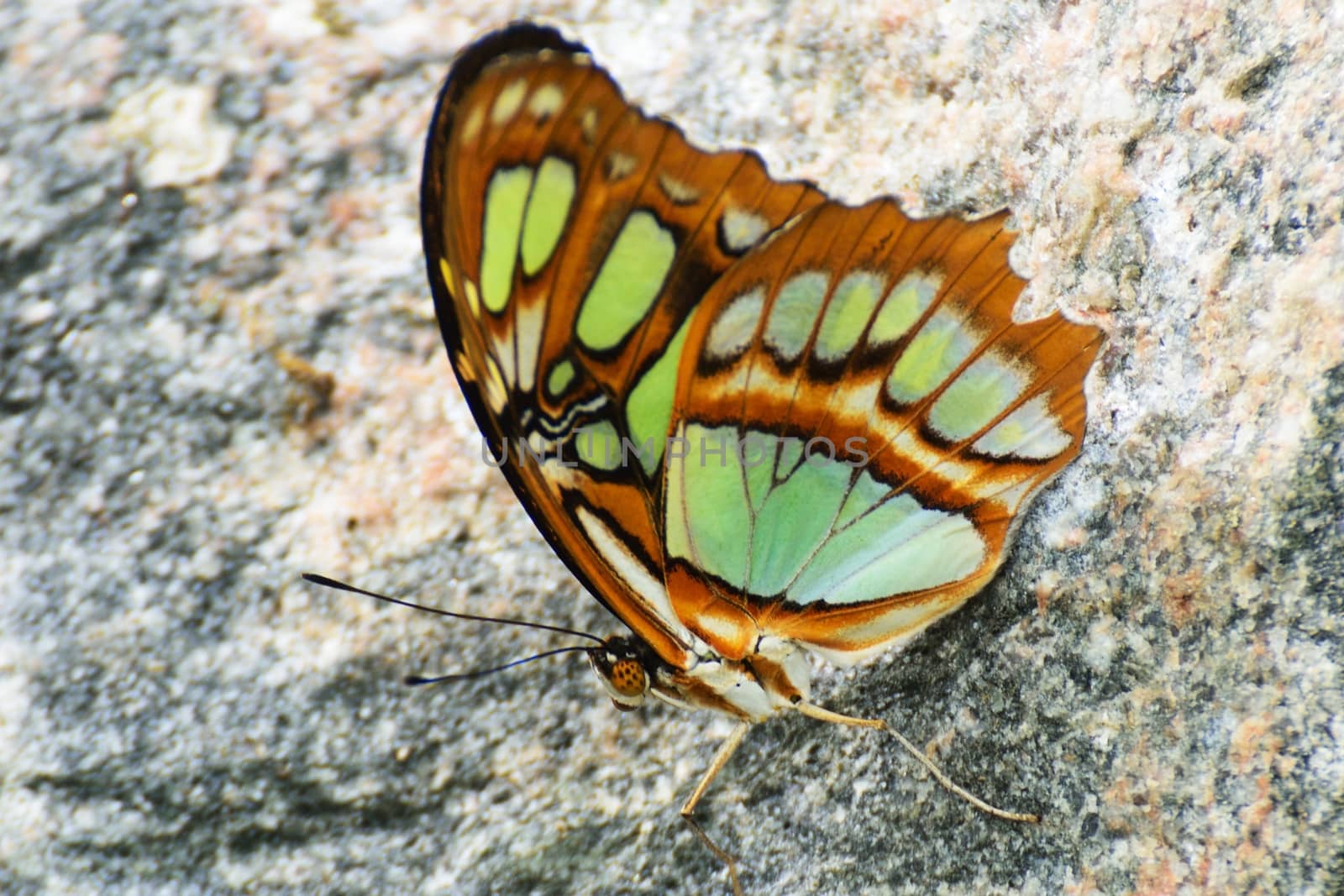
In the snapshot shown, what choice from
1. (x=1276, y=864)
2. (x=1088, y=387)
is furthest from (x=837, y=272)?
(x=1276, y=864)

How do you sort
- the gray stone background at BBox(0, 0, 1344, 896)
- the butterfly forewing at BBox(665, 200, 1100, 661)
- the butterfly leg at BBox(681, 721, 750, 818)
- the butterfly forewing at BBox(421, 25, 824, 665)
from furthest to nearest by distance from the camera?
the butterfly leg at BBox(681, 721, 750, 818) → the gray stone background at BBox(0, 0, 1344, 896) → the butterfly forewing at BBox(665, 200, 1100, 661) → the butterfly forewing at BBox(421, 25, 824, 665)

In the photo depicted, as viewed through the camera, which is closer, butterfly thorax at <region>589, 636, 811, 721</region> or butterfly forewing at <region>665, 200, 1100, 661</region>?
butterfly forewing at <region>665, 200, 1100, 661</region>

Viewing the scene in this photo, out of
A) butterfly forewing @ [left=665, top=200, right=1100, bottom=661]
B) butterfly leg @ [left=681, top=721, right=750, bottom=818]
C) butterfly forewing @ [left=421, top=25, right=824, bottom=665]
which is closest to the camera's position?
butterfly forewing @ [left=421, top=25, right=824, bottom=665]

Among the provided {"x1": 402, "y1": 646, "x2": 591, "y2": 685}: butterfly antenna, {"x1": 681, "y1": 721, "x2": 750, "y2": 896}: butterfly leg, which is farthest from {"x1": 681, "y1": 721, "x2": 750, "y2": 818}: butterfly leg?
{"x1": 402, "y1": 646, "x2": 591, "y2": 685}: butterfly antenna

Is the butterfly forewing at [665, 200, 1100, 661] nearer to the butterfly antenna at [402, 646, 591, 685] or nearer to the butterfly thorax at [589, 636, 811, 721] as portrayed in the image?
the butterfly thorax at [589, 636, 811, 721]

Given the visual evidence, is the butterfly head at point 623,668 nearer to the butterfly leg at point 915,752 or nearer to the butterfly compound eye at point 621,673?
the butterfly compound eye at point 621,673

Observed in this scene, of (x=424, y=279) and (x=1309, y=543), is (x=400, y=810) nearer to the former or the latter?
(x=424, y=279)

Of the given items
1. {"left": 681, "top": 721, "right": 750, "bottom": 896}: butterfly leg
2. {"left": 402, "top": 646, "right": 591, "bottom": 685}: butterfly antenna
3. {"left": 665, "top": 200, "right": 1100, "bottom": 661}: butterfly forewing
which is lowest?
{"left": 681, "top": 721, "right": 750, "bottom": 896}: butterfly leg

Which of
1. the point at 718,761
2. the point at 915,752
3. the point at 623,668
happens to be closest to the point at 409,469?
the point at 623,668
